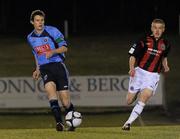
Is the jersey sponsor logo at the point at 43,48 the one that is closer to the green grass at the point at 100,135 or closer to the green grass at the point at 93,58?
the green grass at the point at 100,135

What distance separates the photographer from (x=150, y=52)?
1029cm

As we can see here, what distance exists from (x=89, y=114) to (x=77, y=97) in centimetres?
82

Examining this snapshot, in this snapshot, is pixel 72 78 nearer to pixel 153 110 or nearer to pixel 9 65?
pixel 153 110

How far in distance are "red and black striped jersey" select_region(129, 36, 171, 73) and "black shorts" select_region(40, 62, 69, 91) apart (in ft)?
3.99

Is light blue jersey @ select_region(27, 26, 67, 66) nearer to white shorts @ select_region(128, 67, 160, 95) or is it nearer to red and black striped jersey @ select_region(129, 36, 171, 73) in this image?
red and black striped jersey @ select_region(129, 36, 171, 73)

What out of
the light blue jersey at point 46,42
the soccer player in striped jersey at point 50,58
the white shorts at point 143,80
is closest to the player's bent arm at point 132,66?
the white shorts at point 143,80

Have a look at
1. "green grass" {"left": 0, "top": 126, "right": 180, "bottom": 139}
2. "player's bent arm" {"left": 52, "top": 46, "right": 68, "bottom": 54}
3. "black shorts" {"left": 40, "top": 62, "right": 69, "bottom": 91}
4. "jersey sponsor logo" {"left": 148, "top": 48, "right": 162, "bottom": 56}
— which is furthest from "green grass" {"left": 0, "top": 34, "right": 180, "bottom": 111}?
"player's bent arm" {"left": 52, "top": 46, "right": 68, "bottom": 54}

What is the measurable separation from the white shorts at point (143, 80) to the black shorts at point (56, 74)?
1.21m

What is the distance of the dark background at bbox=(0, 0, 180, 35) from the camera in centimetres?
4441

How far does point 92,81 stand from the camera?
19719 mm

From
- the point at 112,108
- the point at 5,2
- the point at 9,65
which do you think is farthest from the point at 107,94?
the point at 5,2

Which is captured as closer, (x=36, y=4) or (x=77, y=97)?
(x=77, y=97)

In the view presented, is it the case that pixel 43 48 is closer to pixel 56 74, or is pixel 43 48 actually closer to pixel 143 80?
pixel 56 74

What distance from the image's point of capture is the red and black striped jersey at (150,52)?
404 inches
